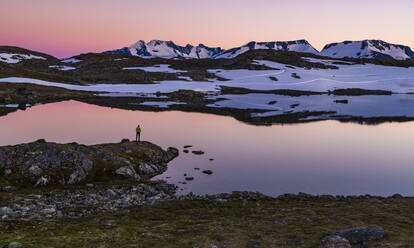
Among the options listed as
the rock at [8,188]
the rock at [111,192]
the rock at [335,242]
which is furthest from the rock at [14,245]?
the rock at [8,188]

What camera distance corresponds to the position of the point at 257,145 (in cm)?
4481

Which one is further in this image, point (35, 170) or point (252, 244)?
point (35, 170)

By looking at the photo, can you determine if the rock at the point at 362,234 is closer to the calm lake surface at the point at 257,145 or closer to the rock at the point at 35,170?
the calm lake surface at the point at 257,145

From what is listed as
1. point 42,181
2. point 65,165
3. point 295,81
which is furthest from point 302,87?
point 42,181

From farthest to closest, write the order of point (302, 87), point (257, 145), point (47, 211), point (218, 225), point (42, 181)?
point (302, 87) < point (257, 145) < point (42, 181) < point (47, 211) < point (218, 225)

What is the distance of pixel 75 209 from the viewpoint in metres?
20.3

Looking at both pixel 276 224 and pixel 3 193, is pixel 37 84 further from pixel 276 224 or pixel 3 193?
pixel 276 224

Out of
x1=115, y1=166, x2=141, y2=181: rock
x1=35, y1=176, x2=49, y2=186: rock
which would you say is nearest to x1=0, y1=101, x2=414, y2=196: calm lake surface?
x1=115, y1=166, x2=141, y2=181: rock

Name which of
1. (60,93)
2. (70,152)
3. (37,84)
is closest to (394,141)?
(70,152)

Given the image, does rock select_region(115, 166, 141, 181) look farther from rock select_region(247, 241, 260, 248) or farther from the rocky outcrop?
rock select_region(247, 241, 260, 248)

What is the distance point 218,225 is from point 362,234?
7.17 metres

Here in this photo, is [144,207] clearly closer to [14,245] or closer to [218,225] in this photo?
[218,225]

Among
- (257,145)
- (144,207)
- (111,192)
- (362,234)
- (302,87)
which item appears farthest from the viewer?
(302,87)

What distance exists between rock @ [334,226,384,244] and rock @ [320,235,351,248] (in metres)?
0.52
